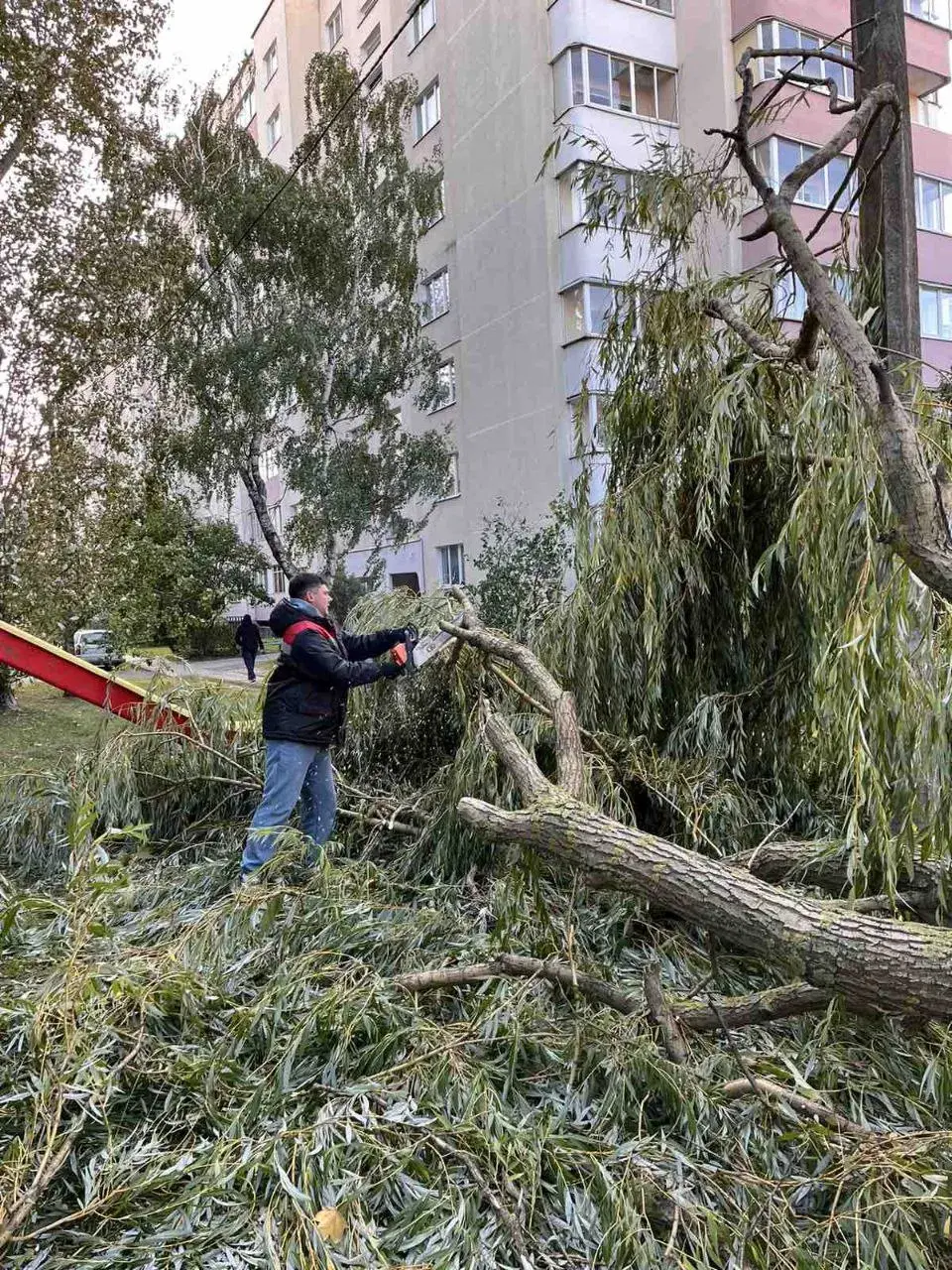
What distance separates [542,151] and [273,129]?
37.6 feet

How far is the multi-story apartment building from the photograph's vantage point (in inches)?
480

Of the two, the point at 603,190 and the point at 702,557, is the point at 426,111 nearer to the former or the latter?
the point at 603,190

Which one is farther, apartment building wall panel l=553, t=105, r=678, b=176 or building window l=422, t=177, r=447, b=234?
building window l=422, t=177, r=447, b=234

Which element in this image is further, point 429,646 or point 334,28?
point 334,28

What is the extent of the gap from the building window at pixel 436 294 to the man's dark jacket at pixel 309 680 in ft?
42.8

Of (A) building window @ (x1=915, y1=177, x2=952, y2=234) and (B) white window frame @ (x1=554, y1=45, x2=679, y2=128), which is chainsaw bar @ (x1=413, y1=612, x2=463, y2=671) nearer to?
(B) white window frame @ (x1=554, y1=45, x2=679, y2=128)

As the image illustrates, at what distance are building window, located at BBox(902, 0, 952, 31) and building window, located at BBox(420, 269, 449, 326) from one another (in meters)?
8.10

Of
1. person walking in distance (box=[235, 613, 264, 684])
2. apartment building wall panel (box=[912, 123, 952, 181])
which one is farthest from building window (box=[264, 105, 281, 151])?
apartment building wall panel (box=[912, 123, 952, 181])

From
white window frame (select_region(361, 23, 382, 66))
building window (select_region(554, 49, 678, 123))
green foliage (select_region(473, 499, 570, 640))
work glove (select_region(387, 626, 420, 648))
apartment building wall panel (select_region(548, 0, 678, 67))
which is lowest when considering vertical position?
work glove (select_region(387, 626, 420, 648))

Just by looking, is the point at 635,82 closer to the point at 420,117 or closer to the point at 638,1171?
the point at 420,117

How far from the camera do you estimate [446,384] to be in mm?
14359

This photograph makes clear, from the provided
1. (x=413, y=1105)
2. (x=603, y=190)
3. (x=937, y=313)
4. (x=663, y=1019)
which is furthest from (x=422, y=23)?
(x=413, y=1105)

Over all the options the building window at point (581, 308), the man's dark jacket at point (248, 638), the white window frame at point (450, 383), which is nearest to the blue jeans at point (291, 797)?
the man's dark jacket at point (248, 638)

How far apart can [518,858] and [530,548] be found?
6.67 meters
